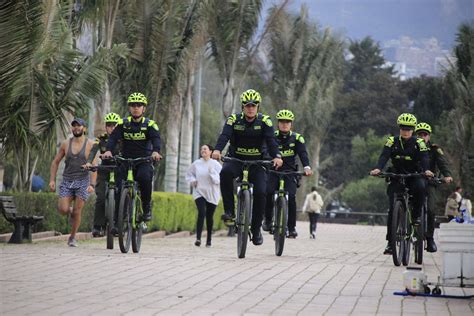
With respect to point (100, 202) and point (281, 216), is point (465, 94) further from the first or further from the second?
point (281, 216)

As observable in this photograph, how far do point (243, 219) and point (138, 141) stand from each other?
6.38 feet

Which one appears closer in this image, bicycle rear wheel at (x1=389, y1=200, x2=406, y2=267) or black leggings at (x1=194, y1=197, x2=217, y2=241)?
bicycle rear wheel at (x1=389, y1=200, x2=406, y2=267)

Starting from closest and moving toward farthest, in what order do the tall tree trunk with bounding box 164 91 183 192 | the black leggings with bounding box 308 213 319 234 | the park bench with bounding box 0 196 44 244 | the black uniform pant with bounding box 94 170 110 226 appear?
1. the park bench with bounding box 0 196 44 244
2. the black uniform pant with bounding box 94 170 110 226
3. the black leggings with bounding box 308 213 319 234
4. the tall tree trunk with bounding box 164 91 183 192

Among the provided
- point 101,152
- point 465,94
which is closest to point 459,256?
point 101,152

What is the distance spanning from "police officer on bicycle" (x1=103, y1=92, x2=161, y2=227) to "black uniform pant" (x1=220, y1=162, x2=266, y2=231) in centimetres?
102

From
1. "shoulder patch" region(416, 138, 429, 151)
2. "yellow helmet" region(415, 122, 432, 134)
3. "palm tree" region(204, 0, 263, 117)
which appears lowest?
"shoulder patch" region(416, 138, 429, 151)

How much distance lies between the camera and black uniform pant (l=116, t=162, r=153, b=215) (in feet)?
56.2

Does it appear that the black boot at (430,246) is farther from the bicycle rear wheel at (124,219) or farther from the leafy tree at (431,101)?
the leafy tree at (431,101)

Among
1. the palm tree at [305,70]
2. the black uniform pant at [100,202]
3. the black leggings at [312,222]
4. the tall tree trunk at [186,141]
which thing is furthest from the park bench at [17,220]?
the palm tree at [305,70]

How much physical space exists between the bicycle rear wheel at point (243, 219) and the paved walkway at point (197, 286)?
0.23 metres

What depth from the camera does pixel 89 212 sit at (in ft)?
78.5

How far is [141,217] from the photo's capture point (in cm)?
1719

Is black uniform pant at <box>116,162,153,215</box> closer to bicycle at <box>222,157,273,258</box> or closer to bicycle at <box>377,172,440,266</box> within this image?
bicycle at <box>222,157,273,258</box>

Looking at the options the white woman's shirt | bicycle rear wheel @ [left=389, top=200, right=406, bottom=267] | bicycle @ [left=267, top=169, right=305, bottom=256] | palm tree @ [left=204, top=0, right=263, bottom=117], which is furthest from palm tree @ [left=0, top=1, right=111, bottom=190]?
palm tree @ [left=204, top=0, right=263, bottom=117]
